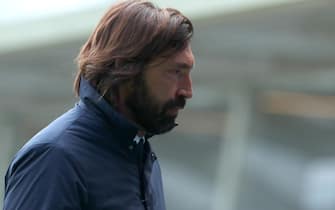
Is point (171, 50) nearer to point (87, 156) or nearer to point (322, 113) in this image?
point (87, 156)

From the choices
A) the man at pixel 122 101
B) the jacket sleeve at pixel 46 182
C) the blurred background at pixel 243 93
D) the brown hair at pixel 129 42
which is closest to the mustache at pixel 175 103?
the man at pixel 122 101

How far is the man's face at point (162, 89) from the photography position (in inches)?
97.3

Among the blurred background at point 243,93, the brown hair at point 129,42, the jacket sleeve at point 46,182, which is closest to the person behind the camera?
the jacket sleeve at point 46,182

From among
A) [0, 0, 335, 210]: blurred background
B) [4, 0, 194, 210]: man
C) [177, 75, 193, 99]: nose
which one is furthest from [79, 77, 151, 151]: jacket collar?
[0, 0, 335, 210]: blurred background

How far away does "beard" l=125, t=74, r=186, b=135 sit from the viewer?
8.14 feet

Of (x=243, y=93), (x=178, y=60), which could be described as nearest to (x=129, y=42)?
(x=178, y=60)

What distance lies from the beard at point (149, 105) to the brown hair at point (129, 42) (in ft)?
0.13

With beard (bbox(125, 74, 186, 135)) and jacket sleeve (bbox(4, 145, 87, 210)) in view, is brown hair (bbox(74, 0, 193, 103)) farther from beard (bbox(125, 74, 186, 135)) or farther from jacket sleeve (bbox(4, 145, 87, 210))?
jacket sleeve (bbox(4, 145, 87, 210))

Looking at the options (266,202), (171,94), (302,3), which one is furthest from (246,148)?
(171,94)

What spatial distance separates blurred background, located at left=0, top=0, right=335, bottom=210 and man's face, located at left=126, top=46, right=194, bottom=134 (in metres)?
5.51

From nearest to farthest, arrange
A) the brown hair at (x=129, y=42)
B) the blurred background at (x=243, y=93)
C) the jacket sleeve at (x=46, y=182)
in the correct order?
the jacket sleeve at (x=46, y=182) → the brown hair at (x=129, y=42) → the blurred background at (x=243, y=93)

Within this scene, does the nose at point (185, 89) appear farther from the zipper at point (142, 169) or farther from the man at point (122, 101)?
the zipper at point (142, 169)

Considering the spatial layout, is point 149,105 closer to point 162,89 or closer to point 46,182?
point 162,89

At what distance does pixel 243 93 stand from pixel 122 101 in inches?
281
